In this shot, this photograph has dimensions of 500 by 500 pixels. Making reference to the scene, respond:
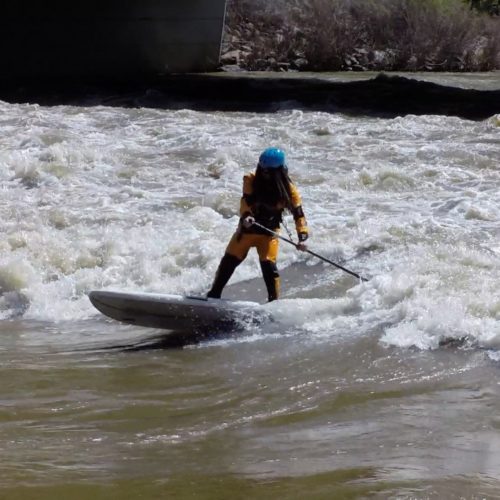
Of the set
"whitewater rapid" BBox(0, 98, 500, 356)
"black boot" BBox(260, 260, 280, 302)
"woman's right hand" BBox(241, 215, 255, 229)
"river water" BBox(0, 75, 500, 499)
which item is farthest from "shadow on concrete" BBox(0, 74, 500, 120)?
"woman's right hand" BBox(241, 215, 255, 229)

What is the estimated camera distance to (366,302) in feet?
27.2

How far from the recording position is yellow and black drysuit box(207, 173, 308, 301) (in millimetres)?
7840

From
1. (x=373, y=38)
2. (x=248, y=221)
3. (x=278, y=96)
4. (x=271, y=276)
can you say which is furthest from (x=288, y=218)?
(x=373, y=38)

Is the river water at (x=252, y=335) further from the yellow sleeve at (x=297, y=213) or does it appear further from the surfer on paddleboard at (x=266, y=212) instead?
the yellow sleeve at (x=297, y=213)

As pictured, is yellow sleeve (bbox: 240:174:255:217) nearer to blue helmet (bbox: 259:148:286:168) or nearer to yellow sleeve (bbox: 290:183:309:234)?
A: blue helmet (bbox: 259:148:286:168)

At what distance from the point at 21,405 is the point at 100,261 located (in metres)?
4.64

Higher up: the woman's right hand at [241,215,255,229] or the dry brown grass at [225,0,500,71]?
the dry brown grass at [225,0,500,71]

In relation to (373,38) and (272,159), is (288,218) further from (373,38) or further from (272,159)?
(373,38)

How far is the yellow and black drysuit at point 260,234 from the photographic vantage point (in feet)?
25.7

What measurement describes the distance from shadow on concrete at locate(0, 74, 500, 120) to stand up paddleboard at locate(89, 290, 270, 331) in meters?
12.9

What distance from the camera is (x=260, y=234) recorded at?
790cm

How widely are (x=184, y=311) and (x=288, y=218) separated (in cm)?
412

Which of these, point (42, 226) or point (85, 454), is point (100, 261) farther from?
point (85, 454)

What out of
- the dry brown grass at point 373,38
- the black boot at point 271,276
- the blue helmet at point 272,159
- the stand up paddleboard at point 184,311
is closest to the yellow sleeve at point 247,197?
the blue helmet at point 272,159
